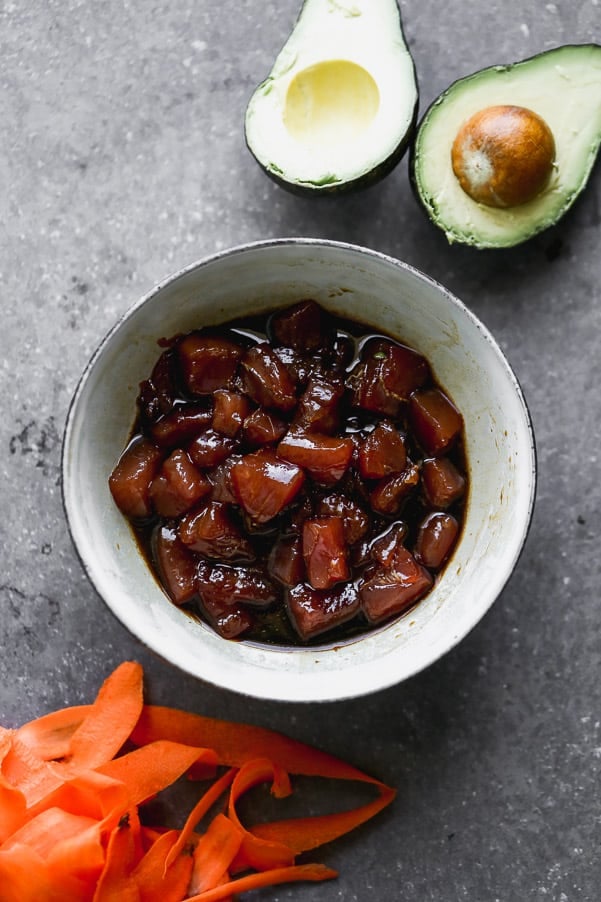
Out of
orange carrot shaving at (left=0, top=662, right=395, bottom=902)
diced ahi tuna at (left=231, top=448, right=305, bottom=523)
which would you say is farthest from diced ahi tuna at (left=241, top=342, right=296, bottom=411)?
orange carrot shaving at (left=0, top=662, right=395, bottom=902)

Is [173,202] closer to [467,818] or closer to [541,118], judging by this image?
[541,118]

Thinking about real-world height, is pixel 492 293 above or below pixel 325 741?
above

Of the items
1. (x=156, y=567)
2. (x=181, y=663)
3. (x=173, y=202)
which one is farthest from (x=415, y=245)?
(x=181, y=663)

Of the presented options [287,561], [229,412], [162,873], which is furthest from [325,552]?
[162,873]

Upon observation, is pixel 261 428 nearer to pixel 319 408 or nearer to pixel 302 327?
pixel 319 408

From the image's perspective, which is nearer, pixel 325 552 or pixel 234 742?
pixel 325 552

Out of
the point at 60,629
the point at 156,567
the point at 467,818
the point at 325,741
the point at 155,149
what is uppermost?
the point at 155,149

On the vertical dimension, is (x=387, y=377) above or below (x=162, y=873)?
above
